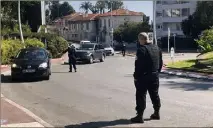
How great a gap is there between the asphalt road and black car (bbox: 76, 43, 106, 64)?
15.4m

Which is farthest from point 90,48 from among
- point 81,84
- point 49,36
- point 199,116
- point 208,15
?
Answer: point 208,15

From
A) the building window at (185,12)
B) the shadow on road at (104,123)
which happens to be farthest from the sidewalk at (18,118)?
the building window at (185,12)

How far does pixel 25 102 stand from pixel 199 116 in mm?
4990

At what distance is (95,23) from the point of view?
106 m

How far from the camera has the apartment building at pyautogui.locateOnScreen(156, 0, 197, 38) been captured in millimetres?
86062

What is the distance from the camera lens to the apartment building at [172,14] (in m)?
86.1

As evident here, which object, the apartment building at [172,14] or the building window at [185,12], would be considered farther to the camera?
the apartment building at [172,14]

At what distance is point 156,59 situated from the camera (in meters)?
8.71

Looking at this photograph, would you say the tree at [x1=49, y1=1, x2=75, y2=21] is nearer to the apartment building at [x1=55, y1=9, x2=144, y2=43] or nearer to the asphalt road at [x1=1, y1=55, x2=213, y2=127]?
the apartment building at [x1=55, y1=9, x2=144, y2=43]

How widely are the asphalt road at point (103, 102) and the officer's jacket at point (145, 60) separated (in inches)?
40.6

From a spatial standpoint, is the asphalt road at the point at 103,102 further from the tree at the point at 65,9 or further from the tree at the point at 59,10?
the tree at the point at 65,9

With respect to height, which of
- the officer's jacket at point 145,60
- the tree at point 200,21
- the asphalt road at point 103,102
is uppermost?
the tree at point 200,21

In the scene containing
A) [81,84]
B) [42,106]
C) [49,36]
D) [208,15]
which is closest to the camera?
[42,106]

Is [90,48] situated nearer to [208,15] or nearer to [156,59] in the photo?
[156,59]
